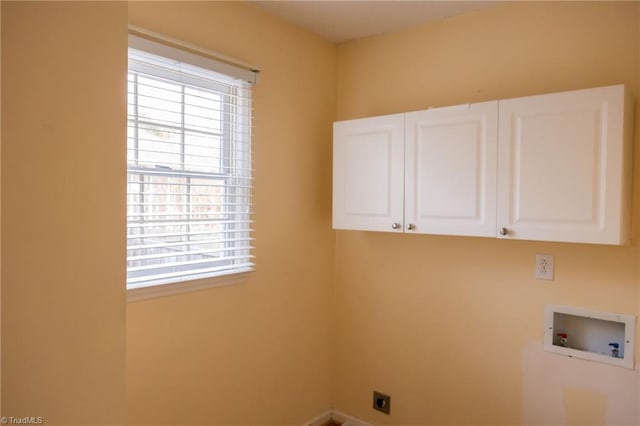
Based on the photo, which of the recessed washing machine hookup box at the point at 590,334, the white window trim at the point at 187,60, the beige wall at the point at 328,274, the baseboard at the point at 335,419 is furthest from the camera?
the baseboard at the point at 335,419

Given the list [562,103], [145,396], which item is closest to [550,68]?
[562,103]

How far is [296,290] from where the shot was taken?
8.58ft

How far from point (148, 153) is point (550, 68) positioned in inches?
74.7

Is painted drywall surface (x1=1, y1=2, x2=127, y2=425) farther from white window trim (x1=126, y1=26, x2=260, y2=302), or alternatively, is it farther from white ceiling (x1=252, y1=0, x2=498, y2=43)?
white ceiling (x1=252, y1=0, x2=498, y2=43)

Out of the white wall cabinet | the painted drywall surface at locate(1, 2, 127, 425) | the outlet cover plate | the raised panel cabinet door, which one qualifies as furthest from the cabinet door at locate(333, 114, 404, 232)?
the painted drywall surface at locate(1, 2, 127, 425)

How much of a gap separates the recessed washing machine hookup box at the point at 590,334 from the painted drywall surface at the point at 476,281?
38 mm

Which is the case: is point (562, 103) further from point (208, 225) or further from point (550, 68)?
point (208, 225)

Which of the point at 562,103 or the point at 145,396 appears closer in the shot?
the point at 562,103

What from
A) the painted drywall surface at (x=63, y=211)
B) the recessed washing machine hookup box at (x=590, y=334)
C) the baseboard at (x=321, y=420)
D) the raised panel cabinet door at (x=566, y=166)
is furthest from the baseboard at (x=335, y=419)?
the painted drywall surface at (x=63, y=211)

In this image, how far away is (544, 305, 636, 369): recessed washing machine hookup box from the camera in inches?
74.6

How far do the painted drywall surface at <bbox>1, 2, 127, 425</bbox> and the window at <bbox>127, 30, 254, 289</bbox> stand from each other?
42.0 inches

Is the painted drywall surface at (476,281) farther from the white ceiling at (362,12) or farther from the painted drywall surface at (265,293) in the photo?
the painted drywall surface at (265,293)

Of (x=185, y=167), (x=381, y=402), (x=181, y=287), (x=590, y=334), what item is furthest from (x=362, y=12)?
(x=381, y=402)

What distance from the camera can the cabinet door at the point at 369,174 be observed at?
7.29 feet
